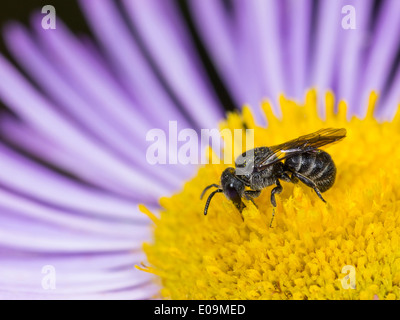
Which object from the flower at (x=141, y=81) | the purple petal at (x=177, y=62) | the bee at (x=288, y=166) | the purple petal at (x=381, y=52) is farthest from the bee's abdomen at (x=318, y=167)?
the purple petal at (x=177, y=62)

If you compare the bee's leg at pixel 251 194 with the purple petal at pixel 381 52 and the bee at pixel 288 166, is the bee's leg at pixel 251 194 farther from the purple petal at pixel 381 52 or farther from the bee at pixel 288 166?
the purple petal at pixel 381 52

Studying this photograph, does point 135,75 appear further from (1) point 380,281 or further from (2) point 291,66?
(1) point 380,281

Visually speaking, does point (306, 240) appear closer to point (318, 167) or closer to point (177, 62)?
point (318, 167)

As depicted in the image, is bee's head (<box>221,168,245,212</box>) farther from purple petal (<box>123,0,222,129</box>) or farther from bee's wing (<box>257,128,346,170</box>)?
purple petal (<box>123,0,222,129</box>)

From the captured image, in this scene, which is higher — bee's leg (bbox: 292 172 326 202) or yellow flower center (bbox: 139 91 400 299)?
bee's leg (bbox: 292 172 326 202)

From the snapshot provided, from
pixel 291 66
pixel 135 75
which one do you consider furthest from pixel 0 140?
pixel 291 66

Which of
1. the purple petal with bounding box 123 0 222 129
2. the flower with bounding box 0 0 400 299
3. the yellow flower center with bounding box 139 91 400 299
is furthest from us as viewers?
the purple petal with bounding box 123 0 222 129

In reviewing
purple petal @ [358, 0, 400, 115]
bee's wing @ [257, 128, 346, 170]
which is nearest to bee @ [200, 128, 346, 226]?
bee's wing @ [257, 128, 346, 170]

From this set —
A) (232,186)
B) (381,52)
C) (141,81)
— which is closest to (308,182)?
(232,186)
